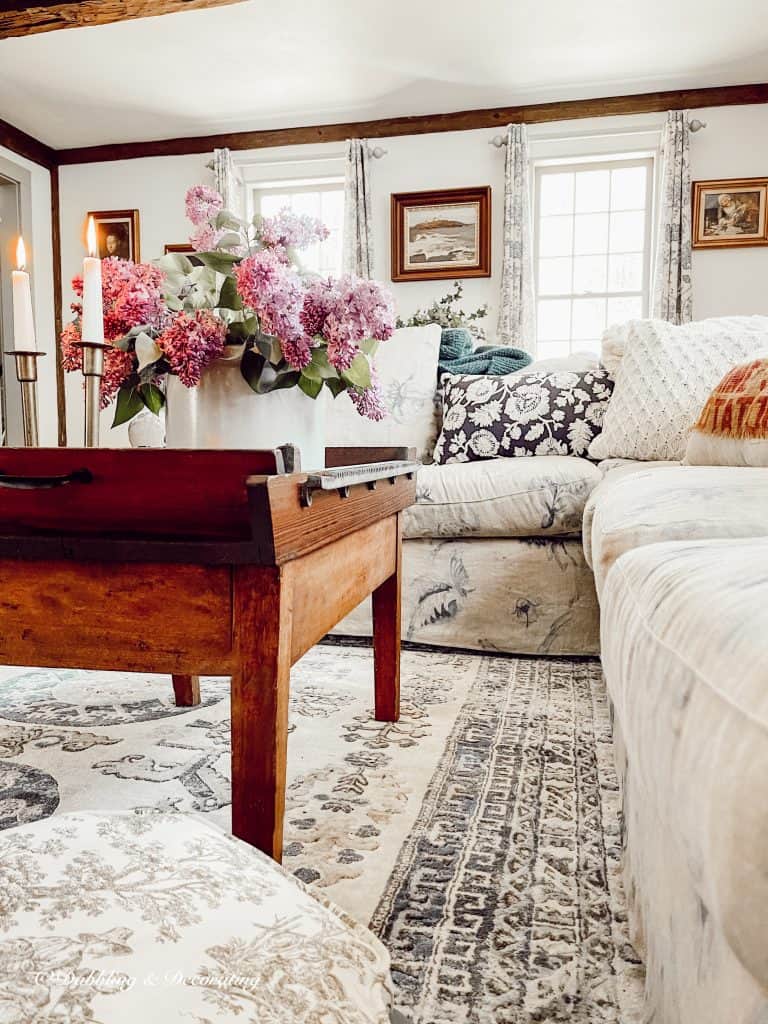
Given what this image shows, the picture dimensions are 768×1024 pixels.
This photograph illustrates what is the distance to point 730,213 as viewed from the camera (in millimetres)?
5000

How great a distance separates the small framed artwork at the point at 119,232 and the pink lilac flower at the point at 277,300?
5243 millimetres

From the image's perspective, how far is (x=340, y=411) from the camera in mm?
2844

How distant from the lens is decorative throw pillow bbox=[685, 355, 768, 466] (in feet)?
4.49

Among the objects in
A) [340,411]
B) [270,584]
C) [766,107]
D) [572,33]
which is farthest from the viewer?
[766,107]

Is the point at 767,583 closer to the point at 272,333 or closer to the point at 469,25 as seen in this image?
the point at 272,333

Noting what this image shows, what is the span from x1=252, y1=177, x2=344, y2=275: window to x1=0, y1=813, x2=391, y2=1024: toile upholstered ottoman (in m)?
5.54

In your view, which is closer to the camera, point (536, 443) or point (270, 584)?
point (270, 584)

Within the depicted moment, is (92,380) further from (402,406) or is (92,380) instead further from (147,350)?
(402,406)

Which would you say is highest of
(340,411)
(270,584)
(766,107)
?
(766,107)

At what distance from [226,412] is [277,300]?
0.20 m

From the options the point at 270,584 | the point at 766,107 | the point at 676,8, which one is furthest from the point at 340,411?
the point at 766,107

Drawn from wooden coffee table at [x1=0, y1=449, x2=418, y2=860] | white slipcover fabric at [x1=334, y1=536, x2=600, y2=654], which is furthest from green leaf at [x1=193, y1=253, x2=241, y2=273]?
white slipcover fabric at [x1=334, y1=536, x2=600, y2=654]

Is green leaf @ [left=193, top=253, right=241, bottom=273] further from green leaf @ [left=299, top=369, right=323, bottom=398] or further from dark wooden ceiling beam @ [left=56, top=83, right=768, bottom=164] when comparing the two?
dark wooden ceiling beam @ [left=56, top=83, right=768, bottom=164]

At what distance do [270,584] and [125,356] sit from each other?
25.7 inches
